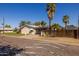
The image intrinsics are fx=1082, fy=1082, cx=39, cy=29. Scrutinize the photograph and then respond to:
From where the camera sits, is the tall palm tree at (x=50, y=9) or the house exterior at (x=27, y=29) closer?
the tall palm tree at (x=50, y=9)

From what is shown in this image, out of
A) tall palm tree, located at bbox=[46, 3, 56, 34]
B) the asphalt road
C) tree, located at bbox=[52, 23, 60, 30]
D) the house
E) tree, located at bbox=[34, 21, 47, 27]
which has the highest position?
tall palm tree, located at bbox=[46, 3, 56, 34]

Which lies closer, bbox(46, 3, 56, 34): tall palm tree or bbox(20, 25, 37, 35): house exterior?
bbox(46, 3, 56, 34): tall palm tree

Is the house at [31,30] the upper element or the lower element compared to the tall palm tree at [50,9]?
lower

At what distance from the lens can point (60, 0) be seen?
25844 mm

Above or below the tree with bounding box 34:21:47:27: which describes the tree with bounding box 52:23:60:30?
below

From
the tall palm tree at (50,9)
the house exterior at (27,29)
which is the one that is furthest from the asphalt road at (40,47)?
the tall palm tree at (50,9)

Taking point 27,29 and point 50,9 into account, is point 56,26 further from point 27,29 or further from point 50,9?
point 27,29

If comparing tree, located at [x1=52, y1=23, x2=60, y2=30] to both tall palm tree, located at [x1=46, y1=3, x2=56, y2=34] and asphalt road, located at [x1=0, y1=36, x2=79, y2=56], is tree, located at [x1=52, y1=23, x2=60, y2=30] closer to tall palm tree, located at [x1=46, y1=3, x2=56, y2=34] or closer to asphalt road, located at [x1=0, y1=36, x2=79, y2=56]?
tall palm tree, located at [x1=46, y1=3, x2=56, y2=34]

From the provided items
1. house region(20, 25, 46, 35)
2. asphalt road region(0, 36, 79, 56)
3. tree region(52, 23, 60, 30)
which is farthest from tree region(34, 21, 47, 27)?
asphalt road region(0, 36, 79, 56)

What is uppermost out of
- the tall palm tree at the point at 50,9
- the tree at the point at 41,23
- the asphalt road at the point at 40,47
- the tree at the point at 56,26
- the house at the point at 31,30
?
the tall palm tree at the point at 50,9

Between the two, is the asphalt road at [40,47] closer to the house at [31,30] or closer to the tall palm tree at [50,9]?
the house at [31,30]

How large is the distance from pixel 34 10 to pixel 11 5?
0.56 m

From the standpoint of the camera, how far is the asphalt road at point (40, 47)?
25938mm

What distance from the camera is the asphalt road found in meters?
25.9
